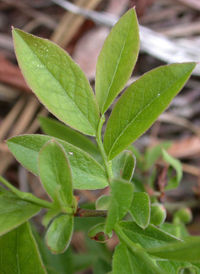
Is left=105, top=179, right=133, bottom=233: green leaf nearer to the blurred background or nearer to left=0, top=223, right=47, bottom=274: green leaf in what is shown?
left=0, top=223, right=47, bottom=274: green leaf

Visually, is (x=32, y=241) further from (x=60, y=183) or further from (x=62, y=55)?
(x=62, y=55)

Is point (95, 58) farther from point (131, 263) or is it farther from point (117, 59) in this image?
point (131, 263)

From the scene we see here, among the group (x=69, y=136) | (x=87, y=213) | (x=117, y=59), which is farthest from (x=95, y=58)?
(x=87, y=213)

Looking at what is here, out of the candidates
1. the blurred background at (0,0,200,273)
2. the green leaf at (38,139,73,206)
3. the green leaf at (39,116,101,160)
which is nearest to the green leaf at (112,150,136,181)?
the green leaf at (38,139,73,206)

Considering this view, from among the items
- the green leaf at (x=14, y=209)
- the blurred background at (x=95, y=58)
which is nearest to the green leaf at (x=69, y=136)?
the green leaf at (x=14, y=209)

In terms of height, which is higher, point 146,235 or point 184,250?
point 184,250

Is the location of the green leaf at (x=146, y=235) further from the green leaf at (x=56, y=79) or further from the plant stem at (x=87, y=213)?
the green leaf at (x=56, y=79)

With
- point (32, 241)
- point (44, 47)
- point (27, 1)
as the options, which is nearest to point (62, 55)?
point (44, 47)
